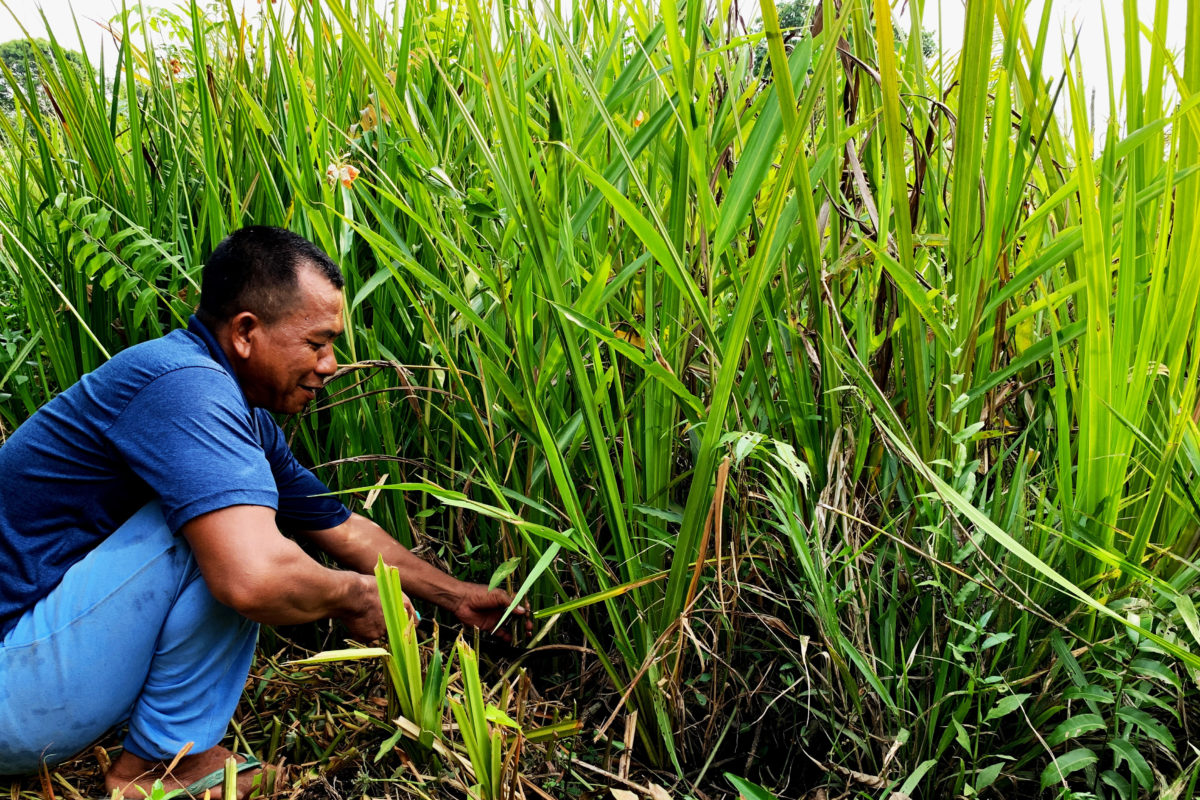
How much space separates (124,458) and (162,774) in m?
0.50

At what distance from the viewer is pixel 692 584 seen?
108cm

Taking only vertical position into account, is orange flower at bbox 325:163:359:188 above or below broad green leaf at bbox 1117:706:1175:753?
above

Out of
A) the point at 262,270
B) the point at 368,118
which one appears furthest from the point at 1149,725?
the point at 368,118

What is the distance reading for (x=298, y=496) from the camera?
5.20 ft

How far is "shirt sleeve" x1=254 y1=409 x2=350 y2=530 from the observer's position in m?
1.57

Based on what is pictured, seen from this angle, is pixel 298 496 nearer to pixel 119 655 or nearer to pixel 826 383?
pixel 119 655

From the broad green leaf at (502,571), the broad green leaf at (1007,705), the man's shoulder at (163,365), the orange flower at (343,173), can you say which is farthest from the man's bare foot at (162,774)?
the broad green leaf at (1007,705)

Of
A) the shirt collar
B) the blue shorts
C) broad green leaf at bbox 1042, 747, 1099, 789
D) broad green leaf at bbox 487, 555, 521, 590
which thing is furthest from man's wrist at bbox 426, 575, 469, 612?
broad green leaf at bbox 1042, 747, 1099, 789

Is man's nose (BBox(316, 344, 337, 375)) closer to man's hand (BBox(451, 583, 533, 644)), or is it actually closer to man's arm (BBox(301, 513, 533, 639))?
man's arm (BBox(301, 513, 533, 639))

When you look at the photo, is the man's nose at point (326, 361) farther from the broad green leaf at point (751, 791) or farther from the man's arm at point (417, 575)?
the broad green leaf at point (751, 791)

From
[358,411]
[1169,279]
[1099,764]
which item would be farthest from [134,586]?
[1169,279]

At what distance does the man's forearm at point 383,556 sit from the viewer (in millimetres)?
1530

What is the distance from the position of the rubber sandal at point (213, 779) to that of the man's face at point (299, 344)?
22.8 inches

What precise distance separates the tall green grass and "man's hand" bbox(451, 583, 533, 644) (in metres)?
0.06
